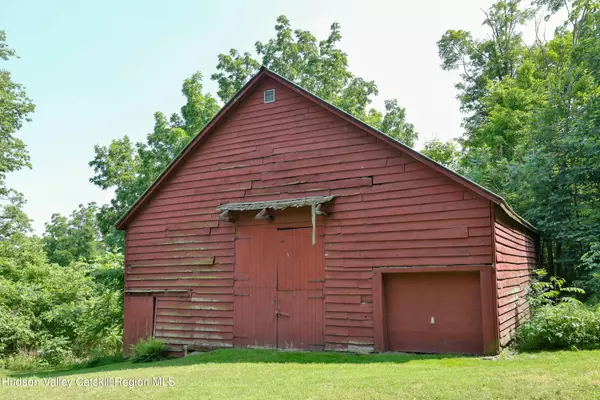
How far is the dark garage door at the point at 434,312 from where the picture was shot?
1013cm

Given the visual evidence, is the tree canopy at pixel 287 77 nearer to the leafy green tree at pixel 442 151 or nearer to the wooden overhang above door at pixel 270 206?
the leafy green tree at pixel 442 151

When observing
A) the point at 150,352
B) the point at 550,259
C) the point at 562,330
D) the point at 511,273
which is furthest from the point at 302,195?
the point at 550,259

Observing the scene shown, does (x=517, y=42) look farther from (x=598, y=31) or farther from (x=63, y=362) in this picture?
(x=63, y=362)

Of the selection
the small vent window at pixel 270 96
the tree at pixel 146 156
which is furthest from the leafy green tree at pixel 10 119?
the small vent window at pixel 270 96

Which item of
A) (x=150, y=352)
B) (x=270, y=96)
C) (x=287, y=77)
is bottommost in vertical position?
(x=150, y=352)

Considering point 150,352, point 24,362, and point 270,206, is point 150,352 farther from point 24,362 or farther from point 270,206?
point 24,362

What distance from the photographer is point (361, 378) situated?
7.99 meters

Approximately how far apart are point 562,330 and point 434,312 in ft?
8.12

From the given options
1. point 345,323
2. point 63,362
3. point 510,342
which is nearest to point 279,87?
point 345,323

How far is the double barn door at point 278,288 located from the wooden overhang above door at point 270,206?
0.46 meters

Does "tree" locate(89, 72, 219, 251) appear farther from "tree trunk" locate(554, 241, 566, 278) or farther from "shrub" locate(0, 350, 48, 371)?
"tree trunk" locate(554, 241, 566, 278)

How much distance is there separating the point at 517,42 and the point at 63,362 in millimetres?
→ 35142

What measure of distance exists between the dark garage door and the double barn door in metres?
1.70

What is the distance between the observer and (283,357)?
1070 cm
